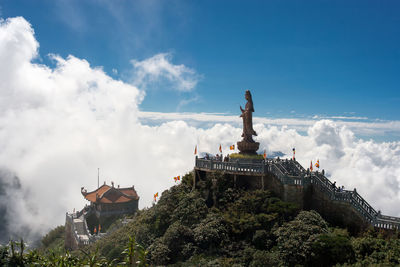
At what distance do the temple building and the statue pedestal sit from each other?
34912mm

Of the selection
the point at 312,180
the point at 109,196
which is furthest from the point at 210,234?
the point at 109,196

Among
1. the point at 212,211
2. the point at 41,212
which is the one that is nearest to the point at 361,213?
the point at 212,211

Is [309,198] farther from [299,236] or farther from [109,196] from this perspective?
[109,196]

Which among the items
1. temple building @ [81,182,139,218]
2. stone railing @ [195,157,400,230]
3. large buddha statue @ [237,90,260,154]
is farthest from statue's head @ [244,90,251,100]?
temple building @ [81,182,139,218]

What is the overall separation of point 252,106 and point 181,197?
11.1 m

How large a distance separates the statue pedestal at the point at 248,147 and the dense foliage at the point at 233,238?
384cm

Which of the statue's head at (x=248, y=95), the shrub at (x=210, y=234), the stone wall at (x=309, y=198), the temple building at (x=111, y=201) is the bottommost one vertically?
the temple building at (x=111, y=201)

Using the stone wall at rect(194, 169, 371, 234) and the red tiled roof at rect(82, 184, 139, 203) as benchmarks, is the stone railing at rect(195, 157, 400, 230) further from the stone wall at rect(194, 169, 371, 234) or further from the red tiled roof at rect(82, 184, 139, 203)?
the red tiled roof at rect(82, 184, 139, 203)

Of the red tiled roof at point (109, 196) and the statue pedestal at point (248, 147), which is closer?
the statue pedestal at point (248, 147)

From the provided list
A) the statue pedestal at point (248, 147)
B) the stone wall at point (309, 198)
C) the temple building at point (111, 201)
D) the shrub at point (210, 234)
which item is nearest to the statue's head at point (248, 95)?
the statue pedestal at point (248, 147)

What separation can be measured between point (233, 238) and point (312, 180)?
7760 millimetres

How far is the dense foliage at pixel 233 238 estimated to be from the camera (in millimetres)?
18062

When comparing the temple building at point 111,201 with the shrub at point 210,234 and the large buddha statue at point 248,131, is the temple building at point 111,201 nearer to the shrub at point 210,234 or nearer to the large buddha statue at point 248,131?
the large buddha statue at point 248,131

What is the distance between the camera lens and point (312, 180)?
970 inches
